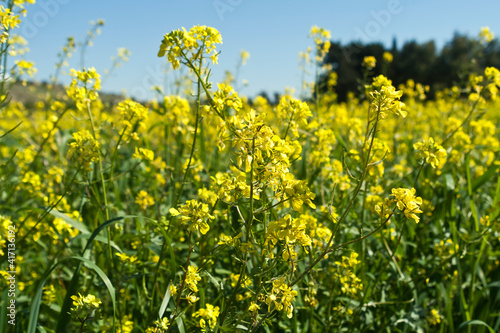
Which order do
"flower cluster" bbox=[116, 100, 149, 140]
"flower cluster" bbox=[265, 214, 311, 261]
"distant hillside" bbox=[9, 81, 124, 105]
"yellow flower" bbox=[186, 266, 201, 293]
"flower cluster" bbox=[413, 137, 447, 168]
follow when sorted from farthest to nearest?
"distant hillside" bbox=[9, 81, 124, 105]
"flower cluster" bbox=[116, 100, 149, 140]
"flower cluster" bbox=[413, 137, 447, 168]
"yellow flower" bbox=[186, 266, 201, 293]
"flower cluster" bbox=[265, 214, 311, 261]

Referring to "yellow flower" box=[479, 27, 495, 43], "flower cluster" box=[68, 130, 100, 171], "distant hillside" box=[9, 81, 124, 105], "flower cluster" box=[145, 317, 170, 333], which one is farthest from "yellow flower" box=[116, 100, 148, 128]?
"yellow flower" box=[479, 27, 495, 43]

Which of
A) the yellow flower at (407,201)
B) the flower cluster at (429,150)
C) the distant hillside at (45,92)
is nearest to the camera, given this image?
the yellow flower at (407,201)

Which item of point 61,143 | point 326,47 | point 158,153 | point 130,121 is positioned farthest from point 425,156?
point 158,153

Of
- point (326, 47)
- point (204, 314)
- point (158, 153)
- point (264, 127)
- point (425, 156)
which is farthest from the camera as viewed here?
point (158, 153)

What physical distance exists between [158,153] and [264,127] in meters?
4.39

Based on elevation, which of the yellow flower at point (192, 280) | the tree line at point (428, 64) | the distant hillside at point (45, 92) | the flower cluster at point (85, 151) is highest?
the tree line at point (428, 64)

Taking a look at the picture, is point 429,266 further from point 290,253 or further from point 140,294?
point 140,294

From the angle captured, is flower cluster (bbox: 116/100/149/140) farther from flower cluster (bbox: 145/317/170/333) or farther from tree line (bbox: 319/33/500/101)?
tree line (bbox: 319/33/500/101)

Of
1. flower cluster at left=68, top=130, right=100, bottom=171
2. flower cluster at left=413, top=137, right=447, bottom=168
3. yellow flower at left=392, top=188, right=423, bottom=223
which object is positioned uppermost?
flower cluster at left=413, top=137, right=447, bottom=168

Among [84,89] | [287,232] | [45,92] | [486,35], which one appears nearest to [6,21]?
[84,89]

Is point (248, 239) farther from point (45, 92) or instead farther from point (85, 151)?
point (45, 92)

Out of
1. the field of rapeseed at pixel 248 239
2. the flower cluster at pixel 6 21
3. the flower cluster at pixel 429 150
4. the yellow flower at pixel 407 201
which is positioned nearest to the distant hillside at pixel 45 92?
the flower cluster at pixel 6 21

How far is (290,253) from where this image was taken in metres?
1.25

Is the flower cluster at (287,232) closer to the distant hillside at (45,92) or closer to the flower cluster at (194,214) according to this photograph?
the flower cluster at (194,214)
